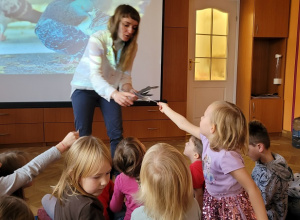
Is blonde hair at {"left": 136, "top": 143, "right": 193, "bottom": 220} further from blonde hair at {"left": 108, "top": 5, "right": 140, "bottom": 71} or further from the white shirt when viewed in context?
blonde hair at {"left": 108, "top": 5, "right": 140, "bottom": 71}

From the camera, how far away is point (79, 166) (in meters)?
1.17

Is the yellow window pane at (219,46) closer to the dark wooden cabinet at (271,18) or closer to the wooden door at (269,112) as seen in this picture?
the dark wooden cabinet at (271,18)

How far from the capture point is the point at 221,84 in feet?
16.2

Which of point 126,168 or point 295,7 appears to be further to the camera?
point 295,7

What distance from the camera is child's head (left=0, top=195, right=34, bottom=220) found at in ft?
2.70

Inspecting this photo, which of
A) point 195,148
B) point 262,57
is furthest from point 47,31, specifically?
point 262,57

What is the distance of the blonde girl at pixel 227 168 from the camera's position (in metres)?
1.27

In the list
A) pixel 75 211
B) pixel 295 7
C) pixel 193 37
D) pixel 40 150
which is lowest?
pixel 40 150

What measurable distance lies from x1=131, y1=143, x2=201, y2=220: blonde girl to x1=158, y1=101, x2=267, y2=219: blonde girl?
0.28 metres

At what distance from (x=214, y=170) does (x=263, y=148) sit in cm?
47

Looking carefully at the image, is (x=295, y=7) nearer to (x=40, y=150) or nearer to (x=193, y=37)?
(x=193, y=37)

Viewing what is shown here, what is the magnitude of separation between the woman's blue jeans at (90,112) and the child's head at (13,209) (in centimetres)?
120

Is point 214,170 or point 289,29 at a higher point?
point 289,29

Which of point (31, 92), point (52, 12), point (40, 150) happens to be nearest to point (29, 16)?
point (52, 12)
